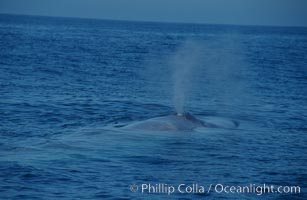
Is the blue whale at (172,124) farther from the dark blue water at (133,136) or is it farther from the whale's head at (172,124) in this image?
the dark blue water at (133,136)

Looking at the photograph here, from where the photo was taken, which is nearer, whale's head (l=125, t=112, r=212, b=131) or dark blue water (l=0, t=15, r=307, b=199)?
dark blue water (l=0, t=15, r=307, b=199)

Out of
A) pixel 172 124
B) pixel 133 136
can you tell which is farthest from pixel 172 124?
pixel 133 136

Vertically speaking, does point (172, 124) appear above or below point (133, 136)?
above

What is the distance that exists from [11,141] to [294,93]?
27.7m

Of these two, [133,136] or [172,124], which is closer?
[133,136]

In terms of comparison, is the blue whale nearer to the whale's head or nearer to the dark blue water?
the whale's head

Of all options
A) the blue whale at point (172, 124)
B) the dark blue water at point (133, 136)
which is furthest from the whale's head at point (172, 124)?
the dark blue water at point (133, 136)

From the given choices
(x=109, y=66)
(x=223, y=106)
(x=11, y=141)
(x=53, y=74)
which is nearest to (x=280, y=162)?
(x=11, y=141)

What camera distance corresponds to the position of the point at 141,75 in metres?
58.3

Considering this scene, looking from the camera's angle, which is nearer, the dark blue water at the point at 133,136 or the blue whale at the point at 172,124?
the dark blue water at the point at 133,136

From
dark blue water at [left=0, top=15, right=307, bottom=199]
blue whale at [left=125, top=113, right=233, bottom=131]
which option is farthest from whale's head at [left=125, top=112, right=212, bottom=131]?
dark blue water at [left=0, top=15, right=307, bottom=199]

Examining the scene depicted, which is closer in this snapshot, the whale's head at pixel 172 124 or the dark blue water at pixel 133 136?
the dark blue water at pixel 133 136

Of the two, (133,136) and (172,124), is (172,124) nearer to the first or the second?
(172,124)

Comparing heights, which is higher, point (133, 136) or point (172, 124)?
point (172, 124)
